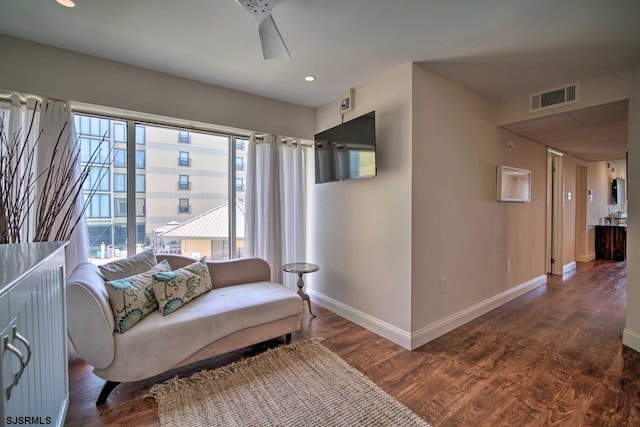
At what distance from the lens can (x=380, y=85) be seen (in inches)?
109

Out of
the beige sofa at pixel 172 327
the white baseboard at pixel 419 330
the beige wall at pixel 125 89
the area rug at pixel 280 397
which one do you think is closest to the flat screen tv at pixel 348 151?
the beige wall at pixel 125 89

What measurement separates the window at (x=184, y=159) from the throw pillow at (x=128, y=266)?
1.03 m

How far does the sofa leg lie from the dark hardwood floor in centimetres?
4

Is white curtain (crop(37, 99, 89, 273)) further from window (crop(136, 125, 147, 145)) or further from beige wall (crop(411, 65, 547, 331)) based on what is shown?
beige wall (crop(411, 65, 547, 331))

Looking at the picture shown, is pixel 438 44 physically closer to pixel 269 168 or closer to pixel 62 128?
pixel 269 168

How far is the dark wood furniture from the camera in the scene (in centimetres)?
583

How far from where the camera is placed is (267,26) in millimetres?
1637

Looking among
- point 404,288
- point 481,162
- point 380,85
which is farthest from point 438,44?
point 404,288

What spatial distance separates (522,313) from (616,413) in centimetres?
160

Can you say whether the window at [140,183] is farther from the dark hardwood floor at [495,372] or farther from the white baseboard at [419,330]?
the white baseboard at [419,330]

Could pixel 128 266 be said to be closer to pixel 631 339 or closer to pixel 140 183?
pixel 140 183

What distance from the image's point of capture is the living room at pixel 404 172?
2.41m

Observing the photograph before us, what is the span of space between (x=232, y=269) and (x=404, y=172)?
1933mm

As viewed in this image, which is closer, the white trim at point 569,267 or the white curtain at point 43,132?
the white curtain at point 43,132
